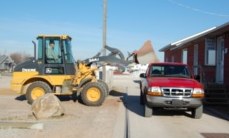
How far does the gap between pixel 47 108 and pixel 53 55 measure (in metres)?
6.03

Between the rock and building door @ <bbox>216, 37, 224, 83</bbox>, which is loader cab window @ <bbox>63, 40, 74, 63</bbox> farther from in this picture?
building door @ <bbox>216, 37, 224, 83</bbox>

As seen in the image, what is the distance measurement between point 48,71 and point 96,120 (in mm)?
6249

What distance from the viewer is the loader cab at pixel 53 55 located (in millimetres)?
19344

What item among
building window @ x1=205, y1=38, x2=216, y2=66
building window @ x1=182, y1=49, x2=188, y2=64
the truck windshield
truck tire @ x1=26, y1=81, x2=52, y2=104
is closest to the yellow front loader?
truck tire @ x1=26, y1=81, x2=52, y2=104

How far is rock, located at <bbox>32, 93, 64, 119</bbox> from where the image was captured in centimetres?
1368

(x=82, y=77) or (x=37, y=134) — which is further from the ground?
(x=82, y=77)

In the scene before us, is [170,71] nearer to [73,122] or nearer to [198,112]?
[198,112]

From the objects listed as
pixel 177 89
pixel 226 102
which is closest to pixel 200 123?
pixel 177 89

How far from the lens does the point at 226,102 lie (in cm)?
1870

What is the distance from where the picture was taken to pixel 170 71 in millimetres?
16203

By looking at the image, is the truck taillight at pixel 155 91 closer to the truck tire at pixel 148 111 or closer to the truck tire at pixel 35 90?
the truck tire at pixel 148 111

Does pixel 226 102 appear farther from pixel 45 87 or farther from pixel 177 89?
pixel 45 87

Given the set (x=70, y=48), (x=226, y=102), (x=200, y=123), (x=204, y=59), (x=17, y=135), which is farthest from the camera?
(x=204, y=59)

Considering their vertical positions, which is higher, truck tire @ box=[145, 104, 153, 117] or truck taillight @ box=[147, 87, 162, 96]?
truck taillight @ box=[147, 87, 162, 96]
